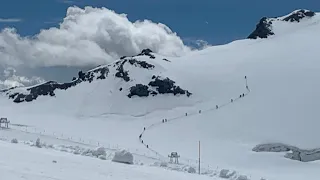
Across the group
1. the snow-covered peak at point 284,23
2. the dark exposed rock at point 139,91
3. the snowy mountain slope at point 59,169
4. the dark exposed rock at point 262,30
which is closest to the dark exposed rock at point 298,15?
the snow-covered peak at point 284,23

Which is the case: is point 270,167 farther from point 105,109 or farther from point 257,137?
point 105,109

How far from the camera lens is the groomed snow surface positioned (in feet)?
262

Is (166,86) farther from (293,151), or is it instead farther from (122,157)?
(122,157)

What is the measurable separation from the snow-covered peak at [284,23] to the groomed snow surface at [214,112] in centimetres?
175

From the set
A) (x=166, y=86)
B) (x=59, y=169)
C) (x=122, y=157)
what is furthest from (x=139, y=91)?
(x=59, y=169)

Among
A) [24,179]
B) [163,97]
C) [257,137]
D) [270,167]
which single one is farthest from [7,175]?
[163,97]

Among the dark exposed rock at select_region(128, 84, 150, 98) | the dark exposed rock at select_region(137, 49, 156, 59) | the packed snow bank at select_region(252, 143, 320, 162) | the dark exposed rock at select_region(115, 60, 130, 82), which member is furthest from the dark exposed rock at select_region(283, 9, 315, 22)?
the packed snow bank at select_region(252, 143, 320, 162)

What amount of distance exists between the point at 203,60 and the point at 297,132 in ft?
235

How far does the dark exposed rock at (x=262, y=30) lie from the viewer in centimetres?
17988

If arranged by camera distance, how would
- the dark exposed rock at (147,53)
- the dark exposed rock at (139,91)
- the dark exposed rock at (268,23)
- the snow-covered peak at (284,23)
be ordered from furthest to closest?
the snow-covered peak at (284,23) < the dark exposed rock at (268,23) < the dark exposed rock at (147,53) < the dark exposed rock at (139,91)

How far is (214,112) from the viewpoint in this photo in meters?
116

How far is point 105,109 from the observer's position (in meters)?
140

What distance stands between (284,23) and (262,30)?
1157 centimetres

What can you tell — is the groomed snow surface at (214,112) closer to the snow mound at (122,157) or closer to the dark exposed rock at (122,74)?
the dark exposed rock at (122,74)
